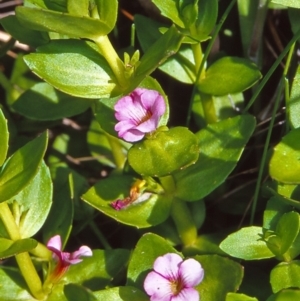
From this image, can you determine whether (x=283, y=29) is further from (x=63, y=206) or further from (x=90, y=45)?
(x=63, y=206)

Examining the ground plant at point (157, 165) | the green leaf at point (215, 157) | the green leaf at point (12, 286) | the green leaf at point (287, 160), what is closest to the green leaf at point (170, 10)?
the ground plant at point (157, 165)

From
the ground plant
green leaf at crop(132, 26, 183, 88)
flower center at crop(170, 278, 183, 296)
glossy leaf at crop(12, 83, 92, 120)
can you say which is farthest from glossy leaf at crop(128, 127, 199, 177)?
glossy leaf at crop(12, 83, 92, 120)

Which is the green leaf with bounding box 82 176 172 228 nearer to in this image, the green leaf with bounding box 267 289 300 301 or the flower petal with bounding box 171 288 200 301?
the flower petal with bounding box 171 288 200 301

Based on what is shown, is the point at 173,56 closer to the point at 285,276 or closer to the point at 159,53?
the point at 159,53

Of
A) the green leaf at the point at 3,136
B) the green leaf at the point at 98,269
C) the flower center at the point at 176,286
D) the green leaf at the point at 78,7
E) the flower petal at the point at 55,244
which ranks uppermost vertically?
the green leaf at the point at 78,7

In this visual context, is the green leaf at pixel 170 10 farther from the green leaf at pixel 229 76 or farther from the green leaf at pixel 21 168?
the green leaf at pixel 21 168

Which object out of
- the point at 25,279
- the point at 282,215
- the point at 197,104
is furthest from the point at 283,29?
the point at 25,279
